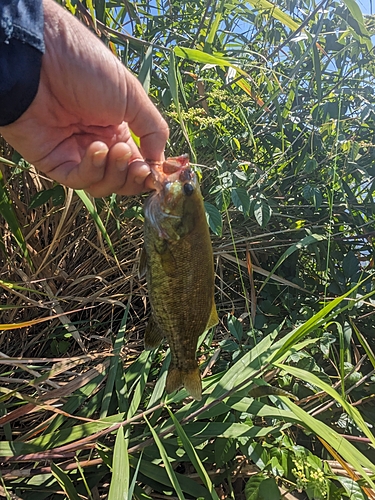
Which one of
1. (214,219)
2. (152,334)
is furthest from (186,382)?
(214,219)

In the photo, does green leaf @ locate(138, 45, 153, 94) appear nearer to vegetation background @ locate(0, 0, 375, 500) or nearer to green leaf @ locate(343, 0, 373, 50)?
vegetation background @ locate(0, 0, 375, 500)

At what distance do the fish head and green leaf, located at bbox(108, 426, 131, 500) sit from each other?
825 millimetres

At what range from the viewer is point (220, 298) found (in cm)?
270

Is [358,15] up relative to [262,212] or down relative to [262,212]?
up

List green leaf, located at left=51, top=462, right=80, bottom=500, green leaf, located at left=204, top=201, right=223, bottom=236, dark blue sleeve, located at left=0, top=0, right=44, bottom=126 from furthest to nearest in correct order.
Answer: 1. green leaf, located at left=204, top=201, right=223, bottom=236
2. green leaf, located at left=51, top=462, right=80, bottom=500
3. dark blue sleeve, located at left=0, top=0, right=44, bottom=126

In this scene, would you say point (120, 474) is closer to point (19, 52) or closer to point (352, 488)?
point (352, 488)

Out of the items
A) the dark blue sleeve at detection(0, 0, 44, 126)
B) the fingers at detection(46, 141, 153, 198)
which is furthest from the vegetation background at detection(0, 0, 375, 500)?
the dark blue sleeve at detection(0, 0, 44, 126)

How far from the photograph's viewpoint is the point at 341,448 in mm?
1464

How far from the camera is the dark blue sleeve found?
1.31 meters

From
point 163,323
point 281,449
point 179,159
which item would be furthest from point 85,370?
point 179,159

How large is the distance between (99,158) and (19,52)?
43 cm

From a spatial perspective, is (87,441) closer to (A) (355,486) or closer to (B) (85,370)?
(B) (85,370)

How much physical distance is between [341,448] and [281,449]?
347 millimetres

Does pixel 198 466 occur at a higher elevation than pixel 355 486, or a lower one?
higher
